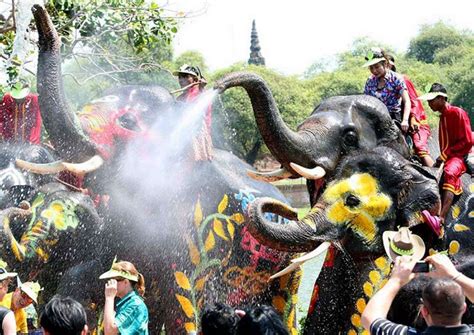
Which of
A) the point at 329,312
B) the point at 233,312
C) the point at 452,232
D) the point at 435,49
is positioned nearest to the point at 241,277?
the point at 329,312

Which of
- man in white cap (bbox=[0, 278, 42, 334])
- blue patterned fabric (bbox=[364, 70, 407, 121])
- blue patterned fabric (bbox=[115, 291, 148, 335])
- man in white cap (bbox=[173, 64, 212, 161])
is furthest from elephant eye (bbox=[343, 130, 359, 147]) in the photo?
man in white cap (bbox=[0, 278, 42, 334])

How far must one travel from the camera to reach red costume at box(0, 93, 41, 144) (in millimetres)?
8281

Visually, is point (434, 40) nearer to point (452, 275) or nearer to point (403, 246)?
point (403, 246)

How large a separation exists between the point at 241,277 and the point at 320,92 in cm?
2946

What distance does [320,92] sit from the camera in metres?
35.6

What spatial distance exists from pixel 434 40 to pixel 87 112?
51.2m

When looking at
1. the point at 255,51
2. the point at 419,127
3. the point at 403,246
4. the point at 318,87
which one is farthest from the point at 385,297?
Result: the point at 255,51

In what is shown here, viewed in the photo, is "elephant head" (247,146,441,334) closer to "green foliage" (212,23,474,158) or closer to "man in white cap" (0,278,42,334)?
"man in white cap" (0,278,42,334)

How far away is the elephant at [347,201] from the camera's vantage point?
17.9ft

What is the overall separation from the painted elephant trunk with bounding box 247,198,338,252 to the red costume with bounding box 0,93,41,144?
11.8ft

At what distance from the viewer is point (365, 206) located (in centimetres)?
547

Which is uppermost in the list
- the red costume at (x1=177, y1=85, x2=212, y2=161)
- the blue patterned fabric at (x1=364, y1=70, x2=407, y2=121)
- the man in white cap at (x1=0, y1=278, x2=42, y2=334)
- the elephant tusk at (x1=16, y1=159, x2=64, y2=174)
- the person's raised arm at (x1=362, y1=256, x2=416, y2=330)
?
the person's raised arm at (x1=362, y1=256, x2=416, y2=330)

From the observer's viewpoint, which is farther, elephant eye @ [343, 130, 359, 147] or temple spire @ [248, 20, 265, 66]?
temple spire @ [248, 20, 265, 66]

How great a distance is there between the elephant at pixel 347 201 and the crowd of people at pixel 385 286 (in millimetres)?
167
